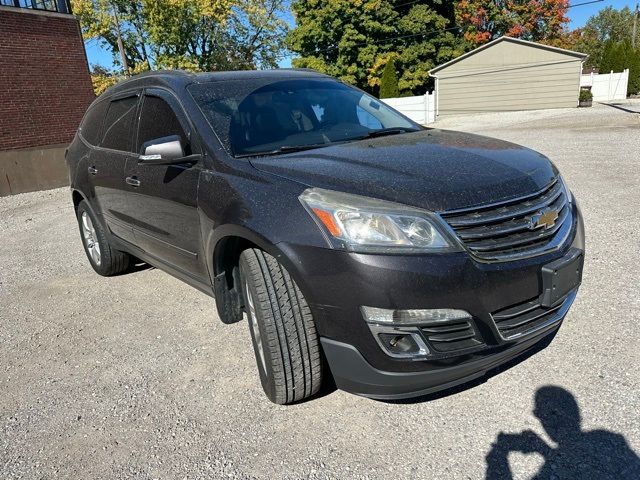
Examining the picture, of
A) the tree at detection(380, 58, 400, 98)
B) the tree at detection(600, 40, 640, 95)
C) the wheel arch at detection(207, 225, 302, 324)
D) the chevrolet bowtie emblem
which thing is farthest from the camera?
the tree at detection(600, 40, 640, 95)

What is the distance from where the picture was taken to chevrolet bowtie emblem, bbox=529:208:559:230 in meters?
2.25

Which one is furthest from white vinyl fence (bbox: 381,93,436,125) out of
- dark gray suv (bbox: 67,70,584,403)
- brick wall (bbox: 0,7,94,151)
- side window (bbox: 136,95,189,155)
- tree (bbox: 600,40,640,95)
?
dark gray suv (bbox: 67,70,584,403)

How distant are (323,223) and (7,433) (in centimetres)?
210

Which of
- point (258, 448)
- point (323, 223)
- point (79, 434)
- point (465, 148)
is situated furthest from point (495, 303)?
point (79, 434)

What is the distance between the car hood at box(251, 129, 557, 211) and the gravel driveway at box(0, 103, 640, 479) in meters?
1.07

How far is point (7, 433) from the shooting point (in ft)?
8.68

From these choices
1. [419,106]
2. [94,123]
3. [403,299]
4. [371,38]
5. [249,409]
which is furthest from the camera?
[371,38]

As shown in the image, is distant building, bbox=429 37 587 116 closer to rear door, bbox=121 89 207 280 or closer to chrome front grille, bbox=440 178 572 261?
rear door, bbox=121 89 207 280

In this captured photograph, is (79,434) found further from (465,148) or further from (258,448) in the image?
(465,148)

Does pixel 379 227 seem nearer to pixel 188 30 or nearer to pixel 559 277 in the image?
pixel 559 277

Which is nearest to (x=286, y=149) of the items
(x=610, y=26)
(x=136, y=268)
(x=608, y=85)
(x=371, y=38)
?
(x=136, y=268)

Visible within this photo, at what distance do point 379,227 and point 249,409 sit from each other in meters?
1.28

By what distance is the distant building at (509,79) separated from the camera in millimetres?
28078

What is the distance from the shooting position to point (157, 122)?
136 inches
